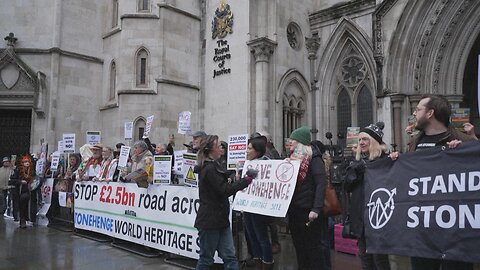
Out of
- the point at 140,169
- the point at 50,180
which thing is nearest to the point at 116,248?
the point at 140,169

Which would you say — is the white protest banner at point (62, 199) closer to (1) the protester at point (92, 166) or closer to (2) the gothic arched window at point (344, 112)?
(1) the protester at point (92, 166)

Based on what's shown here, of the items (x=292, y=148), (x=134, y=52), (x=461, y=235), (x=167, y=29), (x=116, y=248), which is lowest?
(x=116, y=248)

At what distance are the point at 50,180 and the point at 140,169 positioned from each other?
4.71m

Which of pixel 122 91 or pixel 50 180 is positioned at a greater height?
pixel 122 91

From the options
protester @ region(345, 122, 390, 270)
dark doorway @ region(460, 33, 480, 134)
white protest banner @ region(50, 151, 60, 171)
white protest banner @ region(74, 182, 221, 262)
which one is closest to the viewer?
protester @ region(345, 122, 390, 270)

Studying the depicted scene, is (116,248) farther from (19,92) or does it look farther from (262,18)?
(19,92)

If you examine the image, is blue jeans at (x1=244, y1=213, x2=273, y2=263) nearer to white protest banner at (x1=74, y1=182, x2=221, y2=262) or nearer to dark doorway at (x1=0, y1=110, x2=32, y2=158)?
white protest banner at (x1=74, y1=182, x2=221, y2=262)

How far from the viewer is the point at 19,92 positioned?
1780cm

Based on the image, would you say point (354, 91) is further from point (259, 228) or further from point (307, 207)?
point (307, 207)

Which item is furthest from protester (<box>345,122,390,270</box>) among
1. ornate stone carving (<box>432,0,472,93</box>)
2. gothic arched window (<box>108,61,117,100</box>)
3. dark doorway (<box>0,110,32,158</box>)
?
dark doorway (<box>0,110,32,158</box>)

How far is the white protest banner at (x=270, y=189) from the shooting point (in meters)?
4.74

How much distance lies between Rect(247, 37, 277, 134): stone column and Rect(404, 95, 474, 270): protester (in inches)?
446

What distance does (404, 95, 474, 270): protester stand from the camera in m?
3.44

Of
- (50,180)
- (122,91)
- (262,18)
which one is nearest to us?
(50,180)
